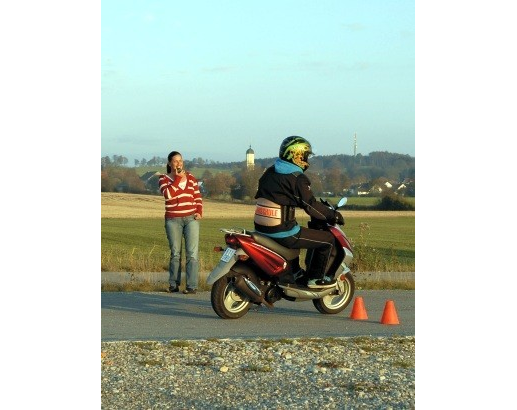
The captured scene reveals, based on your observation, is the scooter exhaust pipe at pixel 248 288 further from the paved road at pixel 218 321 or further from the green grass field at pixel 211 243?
the green grass field at pixel 211 243

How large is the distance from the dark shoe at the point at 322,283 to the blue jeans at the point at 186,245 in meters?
2.95

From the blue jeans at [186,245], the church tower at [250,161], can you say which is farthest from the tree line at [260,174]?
the blue jeans at [186,245]

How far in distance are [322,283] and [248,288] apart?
1054 millimetres

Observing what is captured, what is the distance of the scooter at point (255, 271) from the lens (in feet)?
39.0

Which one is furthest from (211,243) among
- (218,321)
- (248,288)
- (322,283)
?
(248,288)

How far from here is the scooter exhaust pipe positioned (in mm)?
11859

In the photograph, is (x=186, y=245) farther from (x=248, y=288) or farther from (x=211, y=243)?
(x=211, y=243)

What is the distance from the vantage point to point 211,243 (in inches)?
1405

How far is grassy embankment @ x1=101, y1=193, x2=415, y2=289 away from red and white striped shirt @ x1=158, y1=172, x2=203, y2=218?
2112 millimetres

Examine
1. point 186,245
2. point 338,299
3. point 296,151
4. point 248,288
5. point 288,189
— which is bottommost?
point 338,299

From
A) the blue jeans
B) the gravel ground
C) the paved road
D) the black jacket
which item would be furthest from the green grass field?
the blue jeans
